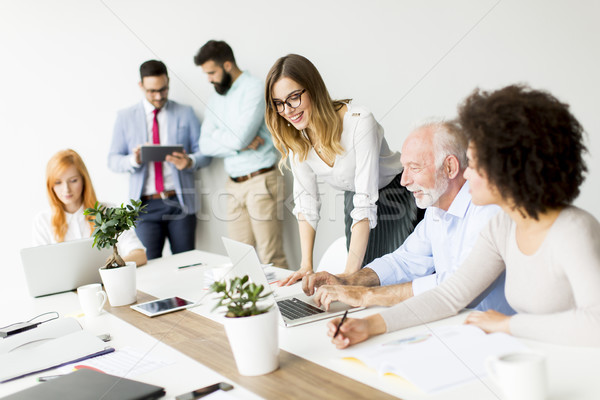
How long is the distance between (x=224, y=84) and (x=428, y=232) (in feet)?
6.97

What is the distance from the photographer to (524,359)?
2.59ft

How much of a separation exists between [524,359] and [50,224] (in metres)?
2.23

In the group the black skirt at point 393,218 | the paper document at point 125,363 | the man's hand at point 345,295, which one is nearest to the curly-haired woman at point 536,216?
the man's hand at point 345,295

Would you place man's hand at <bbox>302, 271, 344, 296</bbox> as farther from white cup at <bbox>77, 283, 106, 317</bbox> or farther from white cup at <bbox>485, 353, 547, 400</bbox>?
white cup at <bbox>485, 353, 547, 400</bbox>

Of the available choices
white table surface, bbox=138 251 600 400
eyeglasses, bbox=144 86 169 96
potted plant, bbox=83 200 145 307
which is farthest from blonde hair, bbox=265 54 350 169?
eyeglasses, bbox=144 86 169 96

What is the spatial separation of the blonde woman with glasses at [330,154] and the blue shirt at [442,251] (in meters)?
0.18

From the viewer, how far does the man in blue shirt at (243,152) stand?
3250 mm

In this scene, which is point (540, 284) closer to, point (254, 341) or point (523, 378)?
point (523, 378)

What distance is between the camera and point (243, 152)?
3463 mm

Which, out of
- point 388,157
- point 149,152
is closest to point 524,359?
point 388,157

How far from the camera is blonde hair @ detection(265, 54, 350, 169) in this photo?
1.95 metres

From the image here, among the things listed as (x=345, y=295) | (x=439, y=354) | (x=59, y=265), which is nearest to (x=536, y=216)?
(x=439, y=354)

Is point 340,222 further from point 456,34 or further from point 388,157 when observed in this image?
point 456,34

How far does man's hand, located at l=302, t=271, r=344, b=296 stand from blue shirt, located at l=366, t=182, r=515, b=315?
0.19 m
